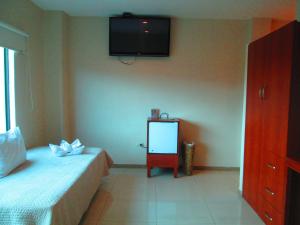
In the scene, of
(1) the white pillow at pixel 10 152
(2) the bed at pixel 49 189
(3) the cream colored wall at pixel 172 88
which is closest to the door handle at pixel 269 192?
(3) the cream colored wall at pixel 172 88

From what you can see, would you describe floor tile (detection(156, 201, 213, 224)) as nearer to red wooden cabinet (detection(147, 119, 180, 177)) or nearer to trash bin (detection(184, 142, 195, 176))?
red wooden cabinet (detection(147, 119, 180, 177))

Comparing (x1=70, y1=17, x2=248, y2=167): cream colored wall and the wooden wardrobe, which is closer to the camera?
the wooden wardrobe

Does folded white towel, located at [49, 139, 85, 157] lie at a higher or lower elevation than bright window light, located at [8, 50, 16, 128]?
lower

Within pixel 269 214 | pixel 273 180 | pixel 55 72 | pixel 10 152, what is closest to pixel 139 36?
pixel 55 72

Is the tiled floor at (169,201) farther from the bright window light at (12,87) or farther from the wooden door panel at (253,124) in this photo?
the bright window light at (12,87)

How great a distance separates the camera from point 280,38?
2.10 meters

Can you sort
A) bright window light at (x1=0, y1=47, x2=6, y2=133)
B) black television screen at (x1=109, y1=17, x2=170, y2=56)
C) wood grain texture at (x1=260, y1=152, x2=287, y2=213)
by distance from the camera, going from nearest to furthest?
wood grain texture at (x1=260, y1=152, x2=287, y2=213), bright window light at (x1=0, y1=47, x2=6, y2=133), black television screen at (x1=109, y1=17, x2=170, y2=56)

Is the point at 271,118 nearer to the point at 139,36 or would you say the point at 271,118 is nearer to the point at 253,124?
the point at 253,124

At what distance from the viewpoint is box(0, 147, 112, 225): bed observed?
1580 mm

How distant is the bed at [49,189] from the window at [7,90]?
450 mm

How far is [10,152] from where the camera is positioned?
7.57 ft

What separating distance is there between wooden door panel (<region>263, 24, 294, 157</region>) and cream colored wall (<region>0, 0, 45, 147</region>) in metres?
2.81

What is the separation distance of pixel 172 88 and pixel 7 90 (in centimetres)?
228

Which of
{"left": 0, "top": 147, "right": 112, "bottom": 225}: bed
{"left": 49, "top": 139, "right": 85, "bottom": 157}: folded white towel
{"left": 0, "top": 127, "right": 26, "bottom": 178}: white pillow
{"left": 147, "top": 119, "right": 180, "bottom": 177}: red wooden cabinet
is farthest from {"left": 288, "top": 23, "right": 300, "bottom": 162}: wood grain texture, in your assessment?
{"left": 0, "top": 127, "right": 26, "bottom": 178}: white pillow
